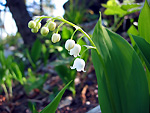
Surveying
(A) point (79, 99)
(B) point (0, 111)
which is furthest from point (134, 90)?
(B) point (0, 111)

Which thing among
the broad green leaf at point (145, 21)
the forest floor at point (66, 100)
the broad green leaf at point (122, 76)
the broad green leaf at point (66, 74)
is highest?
the broad green leaf at point (145, 21)

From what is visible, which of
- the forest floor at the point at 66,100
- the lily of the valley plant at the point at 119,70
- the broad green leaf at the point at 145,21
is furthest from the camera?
the forest floor at the point at 66,100

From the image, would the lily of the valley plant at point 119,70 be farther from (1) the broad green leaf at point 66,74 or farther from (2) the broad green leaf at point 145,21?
(1) the broad green leaf at point 66,74

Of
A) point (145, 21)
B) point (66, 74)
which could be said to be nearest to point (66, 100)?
point (66, 74)

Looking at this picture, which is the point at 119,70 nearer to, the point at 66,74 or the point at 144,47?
the point at 144,47

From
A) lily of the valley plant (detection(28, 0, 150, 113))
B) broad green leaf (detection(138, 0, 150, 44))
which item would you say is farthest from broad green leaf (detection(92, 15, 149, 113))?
broad green leaf (detection(138, 0, 150, 44))

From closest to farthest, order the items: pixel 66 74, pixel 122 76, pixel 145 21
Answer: pixel 122 76 → pixel 145 21 → pixel 66 74

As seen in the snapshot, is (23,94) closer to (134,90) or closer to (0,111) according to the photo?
(0,111)

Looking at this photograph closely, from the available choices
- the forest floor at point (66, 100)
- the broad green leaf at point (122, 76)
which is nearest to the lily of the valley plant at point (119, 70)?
the broad green leaf at point (122, 76)
